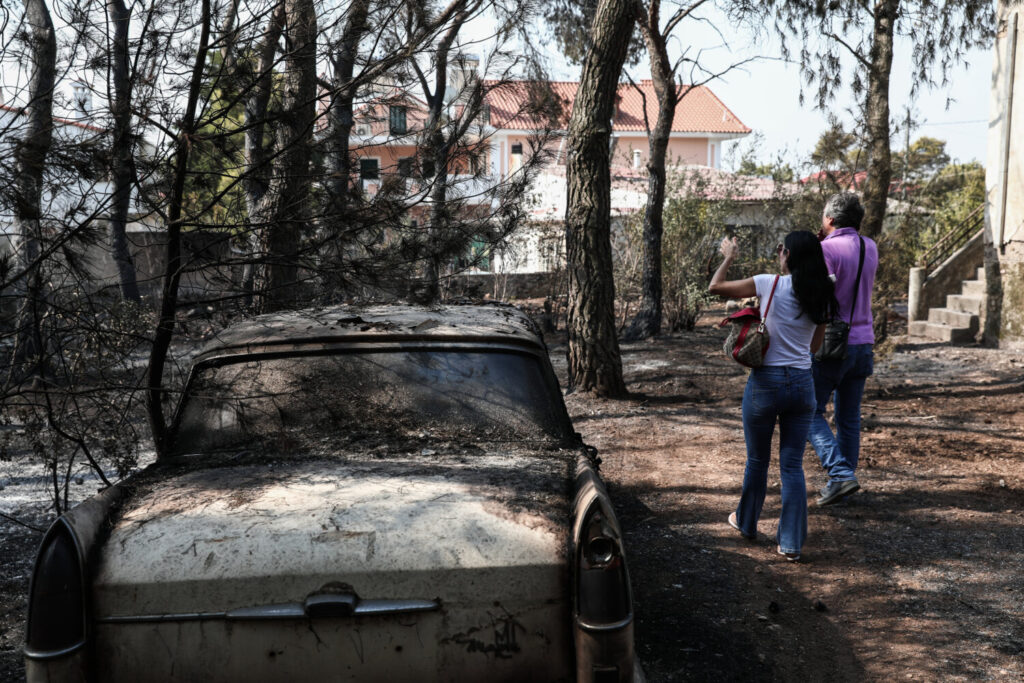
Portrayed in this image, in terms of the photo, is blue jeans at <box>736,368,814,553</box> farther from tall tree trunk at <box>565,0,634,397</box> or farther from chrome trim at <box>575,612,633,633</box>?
tall tree trunk at <box>565,0,634,397</box>

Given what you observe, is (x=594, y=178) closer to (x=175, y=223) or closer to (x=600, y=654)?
(x=175, y=223)

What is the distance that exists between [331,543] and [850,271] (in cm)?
422

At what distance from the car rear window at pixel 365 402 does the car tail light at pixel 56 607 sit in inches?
46.5

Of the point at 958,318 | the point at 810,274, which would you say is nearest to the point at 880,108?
the point at 958,318

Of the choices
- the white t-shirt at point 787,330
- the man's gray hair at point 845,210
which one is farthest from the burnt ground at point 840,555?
the man's gray hair at point 845,210

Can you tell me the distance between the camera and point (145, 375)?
18.6ft

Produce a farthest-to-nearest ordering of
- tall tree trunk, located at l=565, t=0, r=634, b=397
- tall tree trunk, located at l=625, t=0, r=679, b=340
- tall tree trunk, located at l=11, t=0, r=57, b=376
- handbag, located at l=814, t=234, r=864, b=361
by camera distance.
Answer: tall tree trunk, located at l=625, t=0, r=679, b=340, tall tree trunk, located at l=565, t=0, r=634, b=397, handbag, located at l=814, t=234, r=864, b=361, tall tree trunk, located at l=11, t=0, r=57, b=376

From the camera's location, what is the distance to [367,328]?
4332 mm

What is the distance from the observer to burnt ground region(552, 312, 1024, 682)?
4031 mm

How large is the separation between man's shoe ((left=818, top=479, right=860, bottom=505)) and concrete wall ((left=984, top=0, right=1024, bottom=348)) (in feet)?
32.4

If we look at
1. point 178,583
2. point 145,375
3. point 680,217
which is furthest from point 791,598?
point 680,217

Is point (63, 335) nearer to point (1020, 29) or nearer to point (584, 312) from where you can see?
point (584, 312)

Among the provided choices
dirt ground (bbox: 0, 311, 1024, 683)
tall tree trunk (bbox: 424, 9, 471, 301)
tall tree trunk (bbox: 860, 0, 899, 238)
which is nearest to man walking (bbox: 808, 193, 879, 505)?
dirt ground (bbox: 0, 311, 1024, 683)

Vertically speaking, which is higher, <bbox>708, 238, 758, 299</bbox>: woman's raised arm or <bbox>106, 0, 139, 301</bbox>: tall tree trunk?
<bbox>106, 0, 139, 301</bbox>: tall tree trunk
